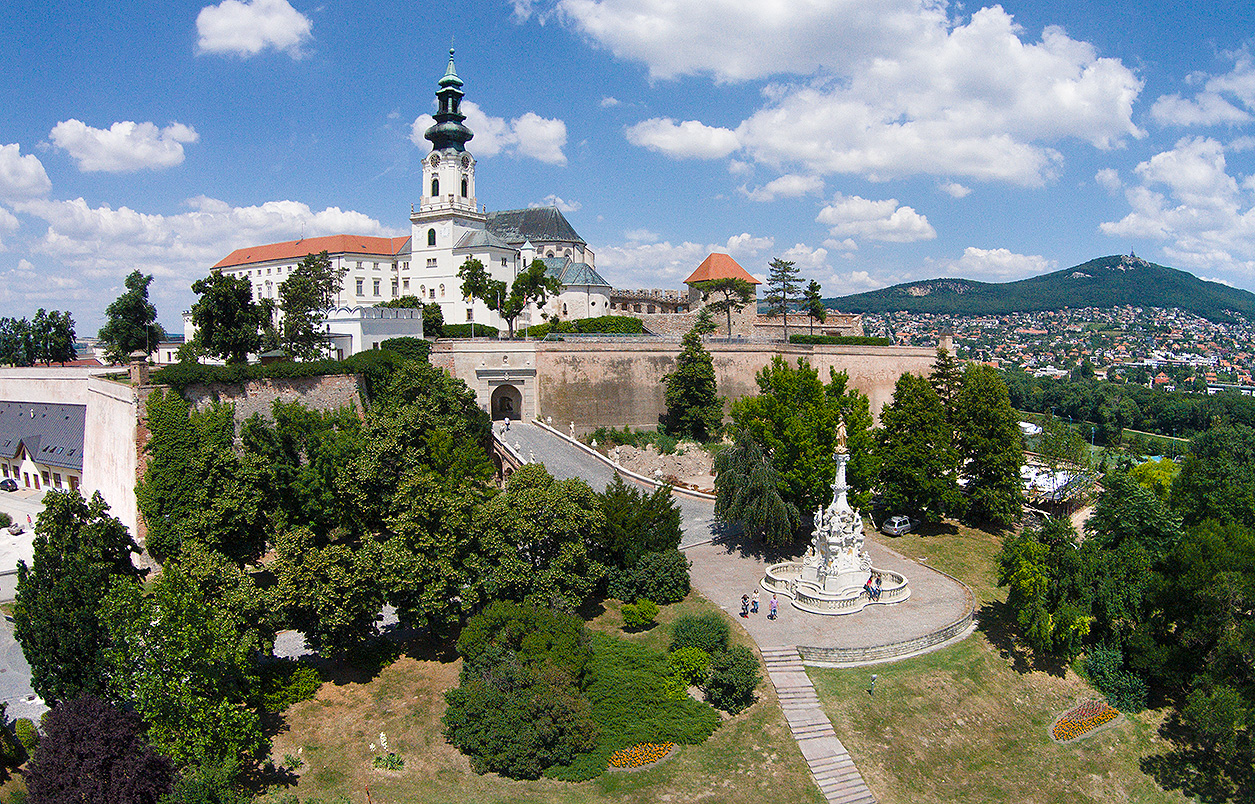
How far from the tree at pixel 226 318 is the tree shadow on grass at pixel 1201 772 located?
123ft

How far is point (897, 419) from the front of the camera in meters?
31.1

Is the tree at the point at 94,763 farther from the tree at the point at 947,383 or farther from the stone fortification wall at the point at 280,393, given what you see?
the tree at the point at 947,383

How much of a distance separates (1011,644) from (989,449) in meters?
10.7

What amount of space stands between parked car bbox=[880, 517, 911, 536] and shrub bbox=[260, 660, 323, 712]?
22.5 metres

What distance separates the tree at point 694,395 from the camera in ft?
145

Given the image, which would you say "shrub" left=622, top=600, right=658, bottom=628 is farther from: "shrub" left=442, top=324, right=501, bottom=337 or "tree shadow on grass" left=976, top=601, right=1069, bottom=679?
"shrub" left=442, top=324, right=501, bottom=337

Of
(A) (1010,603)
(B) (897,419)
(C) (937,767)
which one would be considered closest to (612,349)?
(B) (897,419)

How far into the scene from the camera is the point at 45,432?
33.1 metres

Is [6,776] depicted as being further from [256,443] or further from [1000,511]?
[1000,511]

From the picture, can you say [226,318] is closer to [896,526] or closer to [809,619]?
[809,619]

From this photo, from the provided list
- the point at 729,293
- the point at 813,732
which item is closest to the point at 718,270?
the point at 729,293

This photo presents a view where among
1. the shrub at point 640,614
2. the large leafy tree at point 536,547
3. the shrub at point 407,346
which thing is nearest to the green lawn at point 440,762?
the large leafy tree at point 536,547

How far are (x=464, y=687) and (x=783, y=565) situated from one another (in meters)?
12.7

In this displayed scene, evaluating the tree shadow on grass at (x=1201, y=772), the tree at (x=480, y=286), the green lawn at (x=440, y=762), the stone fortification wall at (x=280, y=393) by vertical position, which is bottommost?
the tree shadow on grass at (x=1201, y=772)
